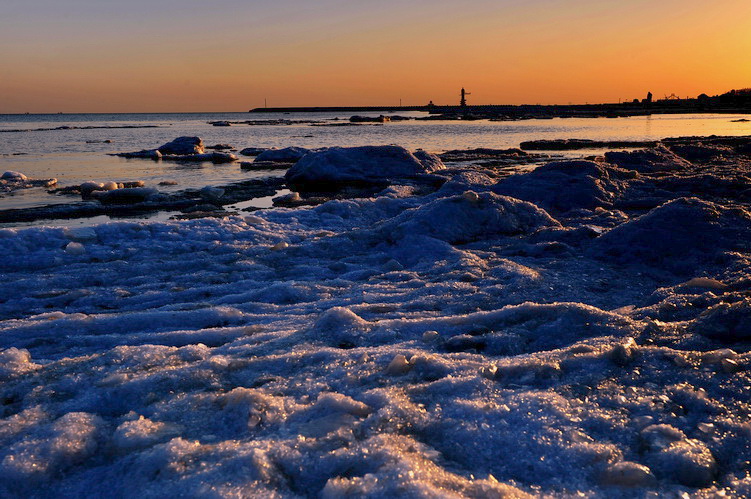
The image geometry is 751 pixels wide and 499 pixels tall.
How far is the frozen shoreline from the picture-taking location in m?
2.32

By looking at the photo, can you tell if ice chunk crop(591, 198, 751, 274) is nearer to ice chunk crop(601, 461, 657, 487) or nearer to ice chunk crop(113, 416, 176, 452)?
ice chunk crop(601, 461, 657, 487)

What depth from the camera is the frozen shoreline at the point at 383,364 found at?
232 centimetres

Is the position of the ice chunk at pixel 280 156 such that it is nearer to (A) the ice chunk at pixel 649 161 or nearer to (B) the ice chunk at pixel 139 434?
(A) the ice chunk at pixel 649 161

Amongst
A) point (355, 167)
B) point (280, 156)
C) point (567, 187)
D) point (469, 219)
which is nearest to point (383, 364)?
point (469, 219)

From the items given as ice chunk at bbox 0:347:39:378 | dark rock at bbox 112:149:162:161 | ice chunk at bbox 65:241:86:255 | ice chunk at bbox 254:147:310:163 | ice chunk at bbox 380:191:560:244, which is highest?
dark rock at bbox 112:149:162:161

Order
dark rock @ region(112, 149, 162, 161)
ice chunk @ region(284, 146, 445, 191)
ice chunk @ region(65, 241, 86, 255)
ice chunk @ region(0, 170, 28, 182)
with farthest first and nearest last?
dark rock @ region(112, 149, 162, 161) < ice chunk @ region(284, 146, 445, 191) < ice chunk @ region(0, 170, 28, 182) < ice chunk @ region(65, 241, 86, 255)

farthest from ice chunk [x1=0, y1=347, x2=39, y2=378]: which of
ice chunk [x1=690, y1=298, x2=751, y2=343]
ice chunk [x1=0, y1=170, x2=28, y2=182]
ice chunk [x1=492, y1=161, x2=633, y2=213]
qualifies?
ice chunk [x1=0, y1=170, x2=28, y2=182]

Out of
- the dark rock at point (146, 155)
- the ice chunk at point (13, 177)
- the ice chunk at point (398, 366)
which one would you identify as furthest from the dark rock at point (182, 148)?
the ice chunk at point (398, 366)

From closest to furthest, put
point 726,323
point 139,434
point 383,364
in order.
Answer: point 139,434 → point 383,364 → point 726,323

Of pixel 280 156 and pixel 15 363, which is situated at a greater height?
pixel 280 156

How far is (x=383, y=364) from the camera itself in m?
3.42

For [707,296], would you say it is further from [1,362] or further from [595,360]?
[1,362]

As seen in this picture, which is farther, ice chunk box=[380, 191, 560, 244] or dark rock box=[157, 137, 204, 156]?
dark rock box=[157, 137, 204, 156]

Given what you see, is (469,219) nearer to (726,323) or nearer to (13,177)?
(726,323)
